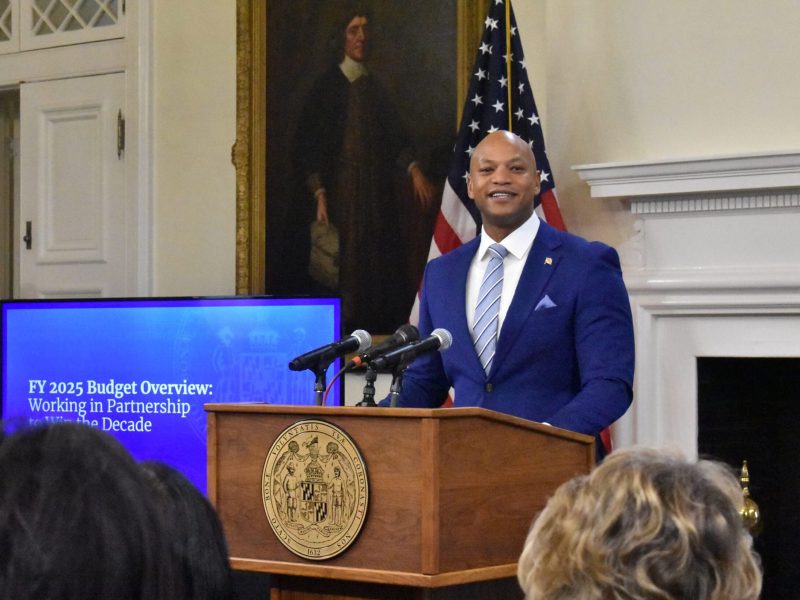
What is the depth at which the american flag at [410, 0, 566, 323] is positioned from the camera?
458 cm

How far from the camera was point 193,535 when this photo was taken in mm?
1066

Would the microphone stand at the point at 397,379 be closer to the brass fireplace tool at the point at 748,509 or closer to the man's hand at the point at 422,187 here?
the brass fireplace tool at the point at 748,509

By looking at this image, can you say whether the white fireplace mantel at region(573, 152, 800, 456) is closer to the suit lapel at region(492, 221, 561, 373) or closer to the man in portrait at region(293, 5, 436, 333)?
the suit lapel at region(492, 221, 561, 373)

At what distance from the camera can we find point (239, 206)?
18.7 feet

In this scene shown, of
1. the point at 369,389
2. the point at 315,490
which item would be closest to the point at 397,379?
the point at 369,389

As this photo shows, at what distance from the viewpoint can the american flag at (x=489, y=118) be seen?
4.58 m

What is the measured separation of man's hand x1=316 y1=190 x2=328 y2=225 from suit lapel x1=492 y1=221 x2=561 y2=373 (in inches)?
80.0

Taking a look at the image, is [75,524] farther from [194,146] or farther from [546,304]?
[194,146]

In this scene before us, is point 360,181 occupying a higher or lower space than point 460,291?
higher

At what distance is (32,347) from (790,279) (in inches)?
→ 120

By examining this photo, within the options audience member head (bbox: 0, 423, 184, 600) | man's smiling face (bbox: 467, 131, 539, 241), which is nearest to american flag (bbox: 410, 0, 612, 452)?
man's smiling face (bbox: 467, 131, 539, 241)

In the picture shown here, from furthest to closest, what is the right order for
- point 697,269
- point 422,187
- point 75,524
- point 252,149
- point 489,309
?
point 252,149 → point 422,187 → point 697,269 → point 489,309 → point 75,524

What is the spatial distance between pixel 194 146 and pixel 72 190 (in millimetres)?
718

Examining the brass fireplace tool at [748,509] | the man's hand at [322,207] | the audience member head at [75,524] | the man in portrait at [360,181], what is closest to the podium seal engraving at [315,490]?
the audience member head at [75,524]
